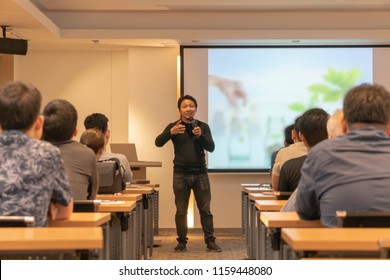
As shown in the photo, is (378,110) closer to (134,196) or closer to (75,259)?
(75,259)

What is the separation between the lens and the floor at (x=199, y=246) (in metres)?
7.34

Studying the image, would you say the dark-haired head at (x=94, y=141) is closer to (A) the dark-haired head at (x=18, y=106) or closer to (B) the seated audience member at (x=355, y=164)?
(A) the dark-haired head at (x=18, y=106)

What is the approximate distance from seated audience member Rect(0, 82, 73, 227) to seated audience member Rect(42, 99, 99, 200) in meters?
0.93

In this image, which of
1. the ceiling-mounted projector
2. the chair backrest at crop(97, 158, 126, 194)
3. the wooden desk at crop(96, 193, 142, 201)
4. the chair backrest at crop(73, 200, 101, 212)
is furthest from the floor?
the chair backrest at crop(73, 200, 101, 212)

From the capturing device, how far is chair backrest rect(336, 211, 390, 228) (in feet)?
8.57

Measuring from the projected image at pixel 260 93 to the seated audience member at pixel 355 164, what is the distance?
713 centimetres

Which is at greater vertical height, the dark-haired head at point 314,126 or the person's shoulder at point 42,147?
the dark-haired head at point 314,126

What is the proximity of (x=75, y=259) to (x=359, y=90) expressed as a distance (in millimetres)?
1284

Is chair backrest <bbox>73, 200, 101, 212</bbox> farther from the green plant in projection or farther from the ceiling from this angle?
the green plant in projection

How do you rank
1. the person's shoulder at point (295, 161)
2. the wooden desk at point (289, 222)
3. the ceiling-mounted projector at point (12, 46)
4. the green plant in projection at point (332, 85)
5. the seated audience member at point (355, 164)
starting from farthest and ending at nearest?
1. the green plant in projection at point (332, 85)
2. the ceiling-mounted projector at point (12, 46)
3. the person's shoulder at point (295, 161)
4. the wooden desk at point (289, 222)
5. the seated audience member at point (355, 164)

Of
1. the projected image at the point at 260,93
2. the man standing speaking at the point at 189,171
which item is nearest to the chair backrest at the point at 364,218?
the man standing speaking at the point at 189,171

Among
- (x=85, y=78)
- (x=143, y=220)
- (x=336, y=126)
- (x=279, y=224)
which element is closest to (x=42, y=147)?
(x=279, y=224)

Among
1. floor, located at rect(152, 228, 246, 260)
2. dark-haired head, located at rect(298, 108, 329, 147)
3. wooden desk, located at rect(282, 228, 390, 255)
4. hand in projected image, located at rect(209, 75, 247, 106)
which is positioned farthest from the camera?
hand in projected image, located at rect(209, 75, 247, 106)

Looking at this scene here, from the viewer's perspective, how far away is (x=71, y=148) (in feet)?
13.4
